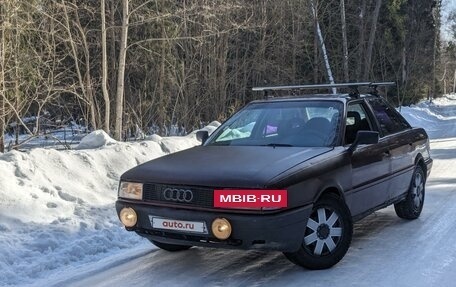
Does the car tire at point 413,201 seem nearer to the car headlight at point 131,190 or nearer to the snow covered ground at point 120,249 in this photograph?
the snow covered ground at point 120,249

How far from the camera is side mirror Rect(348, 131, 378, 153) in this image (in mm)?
5312

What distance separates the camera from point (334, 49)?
29.9 m

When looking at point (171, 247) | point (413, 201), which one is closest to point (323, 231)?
point (171, 247)

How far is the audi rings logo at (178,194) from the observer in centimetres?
453

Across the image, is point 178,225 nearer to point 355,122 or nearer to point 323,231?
point 323,231

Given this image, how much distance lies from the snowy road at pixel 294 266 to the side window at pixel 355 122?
3.76 ft

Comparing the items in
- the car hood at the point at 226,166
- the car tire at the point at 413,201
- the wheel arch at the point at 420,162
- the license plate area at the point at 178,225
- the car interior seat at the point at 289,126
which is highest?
the car interior seat at the point at 289,126

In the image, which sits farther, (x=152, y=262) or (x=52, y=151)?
(x=52, y=151)

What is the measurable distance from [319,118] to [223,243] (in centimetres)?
187

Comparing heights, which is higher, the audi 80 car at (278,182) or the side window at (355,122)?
the side window at (355,122)

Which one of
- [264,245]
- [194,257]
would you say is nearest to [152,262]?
[194,257]

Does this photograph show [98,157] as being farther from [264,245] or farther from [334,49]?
[334,49]

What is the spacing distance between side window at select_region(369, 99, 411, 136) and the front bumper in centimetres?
222

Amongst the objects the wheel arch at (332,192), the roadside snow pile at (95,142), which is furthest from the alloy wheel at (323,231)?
the roadside snow pile at (95,142)
